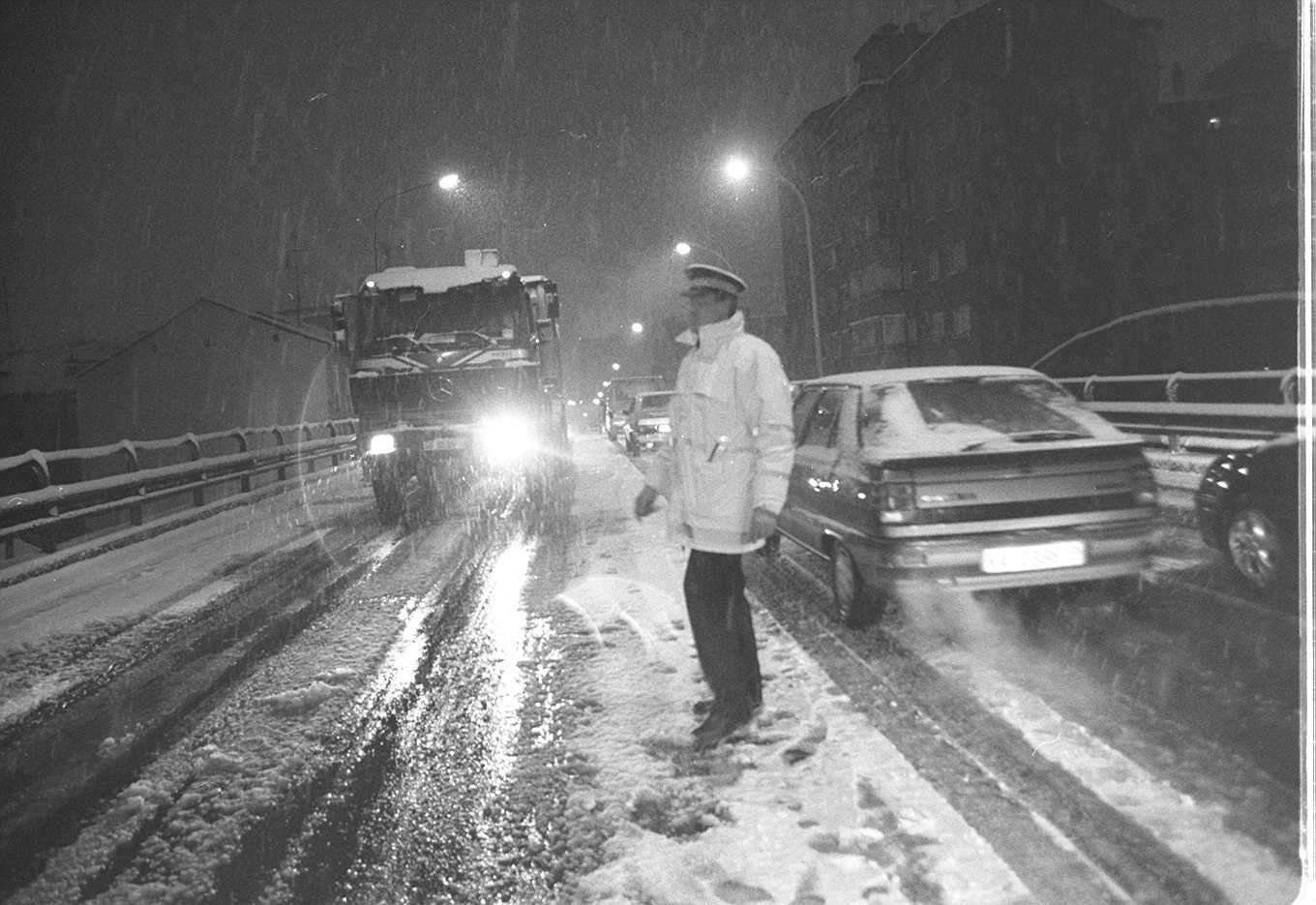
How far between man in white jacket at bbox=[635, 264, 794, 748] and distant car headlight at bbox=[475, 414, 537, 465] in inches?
321

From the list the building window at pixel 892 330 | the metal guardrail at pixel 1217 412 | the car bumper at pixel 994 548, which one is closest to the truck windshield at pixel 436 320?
the car bumper at pixel 994 548

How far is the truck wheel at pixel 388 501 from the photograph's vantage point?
1202 centimetres

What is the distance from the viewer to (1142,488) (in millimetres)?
5363

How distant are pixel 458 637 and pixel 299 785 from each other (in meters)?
2.24

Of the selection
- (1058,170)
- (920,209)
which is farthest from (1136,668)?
(920,209)

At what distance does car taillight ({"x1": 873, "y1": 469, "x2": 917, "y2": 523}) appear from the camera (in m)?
5.18

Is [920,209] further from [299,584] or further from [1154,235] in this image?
[299,584]

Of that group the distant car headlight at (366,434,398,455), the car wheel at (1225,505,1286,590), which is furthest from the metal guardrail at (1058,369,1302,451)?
the distant car headlight at (366,434,398,455)

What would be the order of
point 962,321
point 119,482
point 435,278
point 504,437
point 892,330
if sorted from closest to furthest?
point 119,482
point 504,437
point 435,278
point 962,321
point 892,330

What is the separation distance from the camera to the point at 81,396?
1850 inches

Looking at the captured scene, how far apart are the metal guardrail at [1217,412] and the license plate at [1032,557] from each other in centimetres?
541

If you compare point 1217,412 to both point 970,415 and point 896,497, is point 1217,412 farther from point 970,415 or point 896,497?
point 896,497

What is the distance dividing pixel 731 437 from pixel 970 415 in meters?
2.38

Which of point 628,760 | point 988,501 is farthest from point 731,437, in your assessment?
point 988,501
